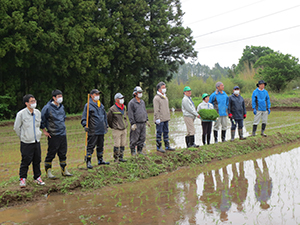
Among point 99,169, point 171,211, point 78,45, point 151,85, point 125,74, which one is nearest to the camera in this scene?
point 171,211

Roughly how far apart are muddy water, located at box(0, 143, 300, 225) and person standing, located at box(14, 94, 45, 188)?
2.34ft

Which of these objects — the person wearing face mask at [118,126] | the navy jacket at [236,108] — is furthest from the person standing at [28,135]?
the navy jacket at [236,108]

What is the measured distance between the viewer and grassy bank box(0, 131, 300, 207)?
5.93m

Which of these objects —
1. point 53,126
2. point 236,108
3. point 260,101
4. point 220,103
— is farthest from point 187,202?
point 260,101

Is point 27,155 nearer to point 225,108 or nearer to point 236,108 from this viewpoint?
point 225,108

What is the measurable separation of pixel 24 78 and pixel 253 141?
75.4 ft

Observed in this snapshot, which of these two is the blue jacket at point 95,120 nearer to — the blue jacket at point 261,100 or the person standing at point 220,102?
the person standing at point 220,102

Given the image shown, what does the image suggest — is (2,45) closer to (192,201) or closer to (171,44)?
(171,44)

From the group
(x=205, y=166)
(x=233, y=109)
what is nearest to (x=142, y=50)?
(x=233, y=109)

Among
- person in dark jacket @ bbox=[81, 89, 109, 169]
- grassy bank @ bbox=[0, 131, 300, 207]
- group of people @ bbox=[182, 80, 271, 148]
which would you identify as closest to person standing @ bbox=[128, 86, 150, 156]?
grassy bank @ bbox=[0, 131, 300, 207]

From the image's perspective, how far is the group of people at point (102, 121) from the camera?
6082 millimetres

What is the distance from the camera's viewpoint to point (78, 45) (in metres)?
27.0

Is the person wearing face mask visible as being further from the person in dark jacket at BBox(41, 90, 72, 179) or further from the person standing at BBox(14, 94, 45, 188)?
the person standing at BBox(14, 94, 45, 188)

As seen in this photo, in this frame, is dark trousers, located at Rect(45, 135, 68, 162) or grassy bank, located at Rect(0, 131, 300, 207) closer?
grassy bank, located at Rect(0, 131, 300, 207)
